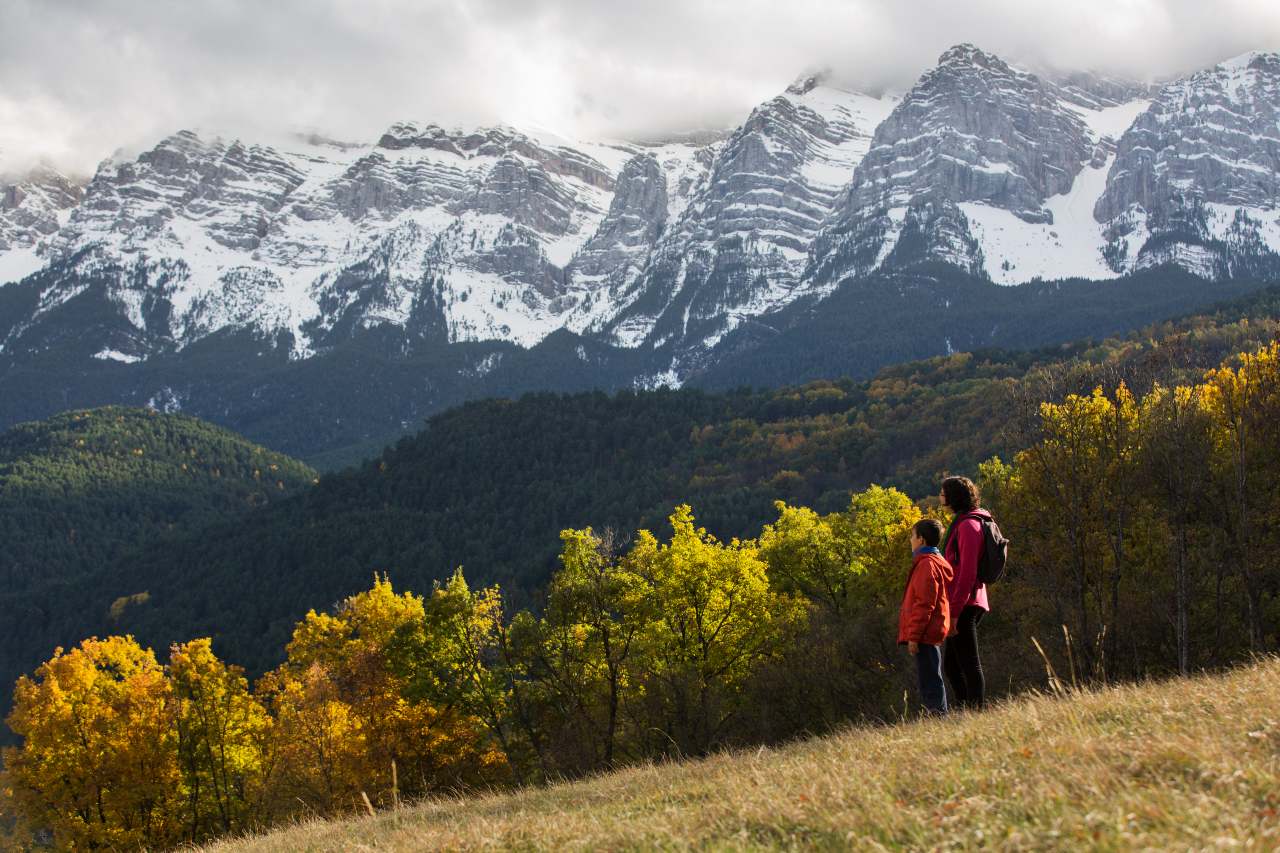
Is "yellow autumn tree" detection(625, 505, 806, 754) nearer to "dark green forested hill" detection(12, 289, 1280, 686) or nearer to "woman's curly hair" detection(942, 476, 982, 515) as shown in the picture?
"woman's curly hair" detection(942, 476, 982, 515)

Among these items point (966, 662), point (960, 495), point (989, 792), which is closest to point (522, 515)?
point (966, 662)

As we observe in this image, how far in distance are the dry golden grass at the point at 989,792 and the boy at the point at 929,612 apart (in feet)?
3.54

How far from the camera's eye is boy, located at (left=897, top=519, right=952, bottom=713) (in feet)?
41.0

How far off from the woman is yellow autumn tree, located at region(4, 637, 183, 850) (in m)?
35.0

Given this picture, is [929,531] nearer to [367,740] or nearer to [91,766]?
[367,740]

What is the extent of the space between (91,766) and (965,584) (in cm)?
3757

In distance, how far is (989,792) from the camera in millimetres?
6957

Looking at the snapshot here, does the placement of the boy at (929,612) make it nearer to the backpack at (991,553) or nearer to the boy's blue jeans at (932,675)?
the boy's blue jeans at (932,675)

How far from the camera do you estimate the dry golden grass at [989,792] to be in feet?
18.8

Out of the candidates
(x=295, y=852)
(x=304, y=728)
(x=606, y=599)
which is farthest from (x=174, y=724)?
(x=295, y=852)

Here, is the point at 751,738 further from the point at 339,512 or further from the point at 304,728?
the point at 339,512

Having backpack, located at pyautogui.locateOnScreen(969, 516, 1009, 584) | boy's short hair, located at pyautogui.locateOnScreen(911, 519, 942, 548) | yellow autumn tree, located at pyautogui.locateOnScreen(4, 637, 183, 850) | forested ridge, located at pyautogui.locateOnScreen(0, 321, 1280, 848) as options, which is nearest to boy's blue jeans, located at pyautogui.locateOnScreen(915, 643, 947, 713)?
backpack, located at pyautogui.locateOnScreen(969, 516, 1009, 584)

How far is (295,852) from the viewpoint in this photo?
39.2 feet

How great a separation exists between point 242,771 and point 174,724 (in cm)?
344
